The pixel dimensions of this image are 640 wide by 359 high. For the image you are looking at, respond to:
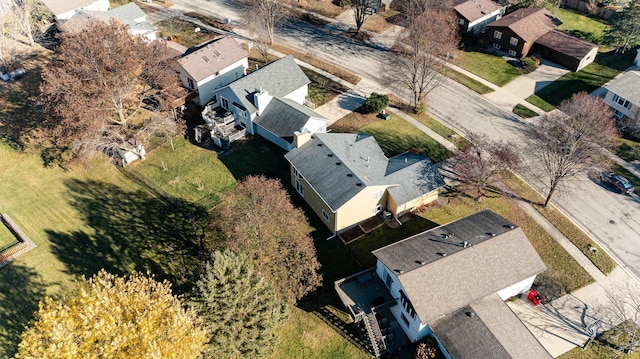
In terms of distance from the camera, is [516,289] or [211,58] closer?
Answer: [516,289]

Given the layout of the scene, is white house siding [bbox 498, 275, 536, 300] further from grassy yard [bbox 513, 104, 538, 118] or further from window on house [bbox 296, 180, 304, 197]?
grassy yard [bbox 513, 104, 538, 118]

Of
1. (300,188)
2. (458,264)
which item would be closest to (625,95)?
(458,264)

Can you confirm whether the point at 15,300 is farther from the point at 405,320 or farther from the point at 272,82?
the point at 272,82

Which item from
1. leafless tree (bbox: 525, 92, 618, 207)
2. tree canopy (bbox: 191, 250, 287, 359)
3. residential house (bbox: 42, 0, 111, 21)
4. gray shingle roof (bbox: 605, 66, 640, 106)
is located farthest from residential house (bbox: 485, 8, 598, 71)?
residential house (bbox: 42, 0, 111, 21)

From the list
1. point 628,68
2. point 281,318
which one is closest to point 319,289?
point 281,318

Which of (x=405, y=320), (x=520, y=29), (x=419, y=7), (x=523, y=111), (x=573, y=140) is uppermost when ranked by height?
(x=419, y=7)

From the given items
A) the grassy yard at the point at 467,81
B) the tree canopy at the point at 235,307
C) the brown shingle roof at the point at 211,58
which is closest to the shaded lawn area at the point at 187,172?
the brown shingle roof at the point at 211,58

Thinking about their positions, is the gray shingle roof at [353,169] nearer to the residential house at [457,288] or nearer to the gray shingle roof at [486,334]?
the residential house at [457,288]
